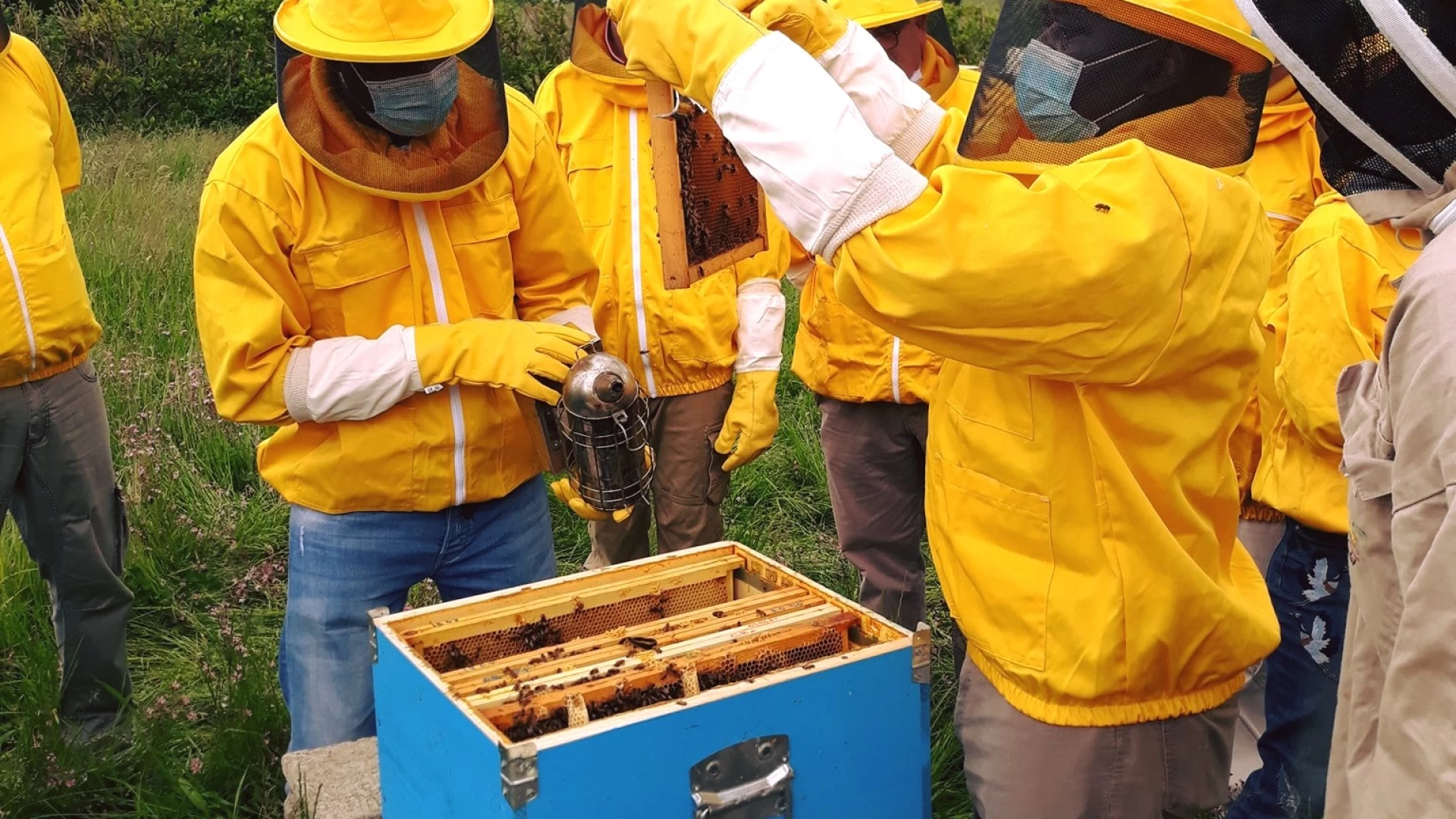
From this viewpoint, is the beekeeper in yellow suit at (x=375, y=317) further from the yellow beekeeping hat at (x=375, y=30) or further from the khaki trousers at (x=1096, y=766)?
the khaki trousers at (x=1096, y=766)

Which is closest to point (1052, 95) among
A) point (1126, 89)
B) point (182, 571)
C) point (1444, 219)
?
point (1126, 89)

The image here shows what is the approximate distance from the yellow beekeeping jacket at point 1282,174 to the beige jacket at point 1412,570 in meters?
1.89

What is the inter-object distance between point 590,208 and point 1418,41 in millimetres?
2749

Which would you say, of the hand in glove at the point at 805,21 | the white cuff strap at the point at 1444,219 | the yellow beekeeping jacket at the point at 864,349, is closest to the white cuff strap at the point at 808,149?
the hand in glove at the point at 805,21

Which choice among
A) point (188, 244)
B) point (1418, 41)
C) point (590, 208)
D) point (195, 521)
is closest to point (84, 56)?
point (188, 244)

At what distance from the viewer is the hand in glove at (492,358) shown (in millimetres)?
2555

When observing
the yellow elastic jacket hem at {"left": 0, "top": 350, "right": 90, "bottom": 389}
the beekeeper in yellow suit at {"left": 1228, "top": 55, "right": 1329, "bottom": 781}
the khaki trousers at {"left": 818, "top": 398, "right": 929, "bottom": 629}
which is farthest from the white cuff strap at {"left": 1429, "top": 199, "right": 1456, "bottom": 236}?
the yellow elastic jacket hem at {"left": 0, "top": 350, "right": 90, "bottom": 389}

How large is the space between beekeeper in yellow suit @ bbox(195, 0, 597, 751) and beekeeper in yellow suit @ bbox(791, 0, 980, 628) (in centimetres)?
98

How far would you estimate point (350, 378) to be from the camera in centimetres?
251

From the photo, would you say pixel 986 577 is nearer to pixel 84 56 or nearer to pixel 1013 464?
pixel 1013 464

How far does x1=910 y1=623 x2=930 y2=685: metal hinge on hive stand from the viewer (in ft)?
6.32

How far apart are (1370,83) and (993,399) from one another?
0.69 meters

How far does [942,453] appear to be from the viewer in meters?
1.99

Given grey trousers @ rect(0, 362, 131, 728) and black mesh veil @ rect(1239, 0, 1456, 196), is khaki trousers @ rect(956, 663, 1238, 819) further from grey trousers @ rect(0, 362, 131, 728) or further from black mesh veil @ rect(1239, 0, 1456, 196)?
grey trousers @ rect(0, 362, 131, 728)
